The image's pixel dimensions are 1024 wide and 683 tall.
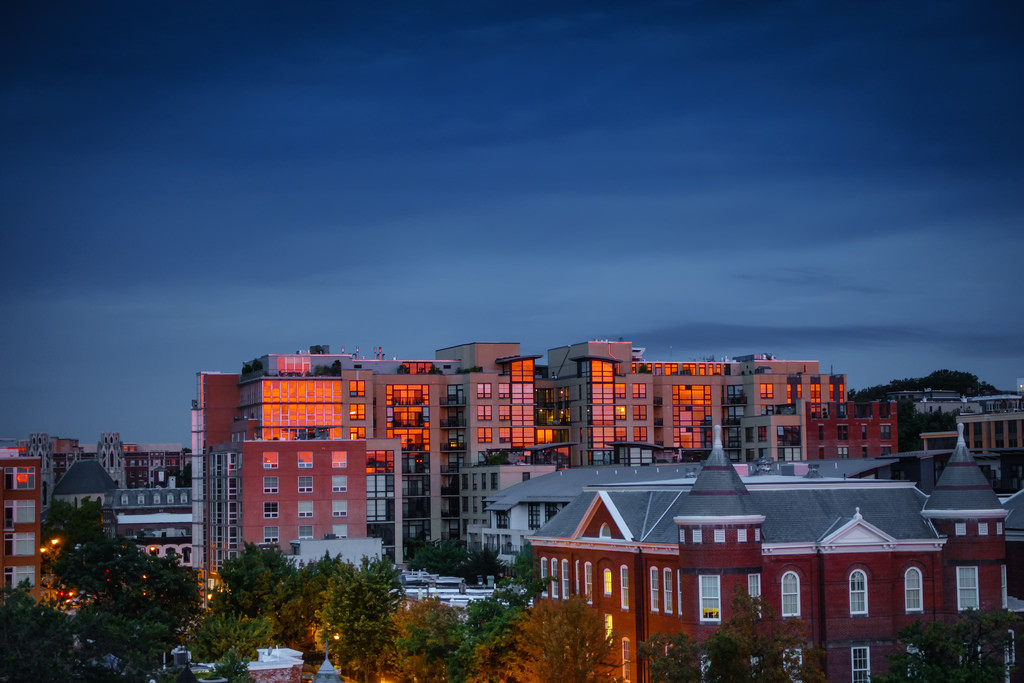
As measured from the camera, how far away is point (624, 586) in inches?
3305

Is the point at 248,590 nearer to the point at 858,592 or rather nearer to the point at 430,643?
the point at 430,643

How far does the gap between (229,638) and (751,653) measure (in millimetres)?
37877

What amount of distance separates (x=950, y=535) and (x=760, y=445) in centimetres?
11885

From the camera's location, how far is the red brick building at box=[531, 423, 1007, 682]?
2968 inches

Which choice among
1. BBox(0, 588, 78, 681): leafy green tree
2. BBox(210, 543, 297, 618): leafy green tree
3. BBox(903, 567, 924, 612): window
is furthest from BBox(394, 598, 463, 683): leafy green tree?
BBox(903, 567, 924, 612): window

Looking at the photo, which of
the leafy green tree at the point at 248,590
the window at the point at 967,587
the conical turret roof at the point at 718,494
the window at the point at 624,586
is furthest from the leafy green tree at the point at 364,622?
the window at the point at 967,587

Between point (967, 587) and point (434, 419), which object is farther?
point (434, 419)

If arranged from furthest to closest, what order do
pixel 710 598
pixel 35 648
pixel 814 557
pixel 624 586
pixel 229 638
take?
pixel 229 638
pixel 624 586
pixel 814 557
pixel 710 598
pixel 35 648

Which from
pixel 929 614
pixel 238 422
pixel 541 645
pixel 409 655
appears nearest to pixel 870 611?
pixel 929 614

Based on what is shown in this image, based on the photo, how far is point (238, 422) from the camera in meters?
179

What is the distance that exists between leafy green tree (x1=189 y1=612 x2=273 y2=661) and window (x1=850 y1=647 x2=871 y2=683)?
37.6 meters

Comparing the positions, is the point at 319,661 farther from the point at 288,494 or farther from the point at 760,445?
the point at 760,445

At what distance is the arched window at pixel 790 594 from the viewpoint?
77.4m

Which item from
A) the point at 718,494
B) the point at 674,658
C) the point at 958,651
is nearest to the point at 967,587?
the point at 958,651
